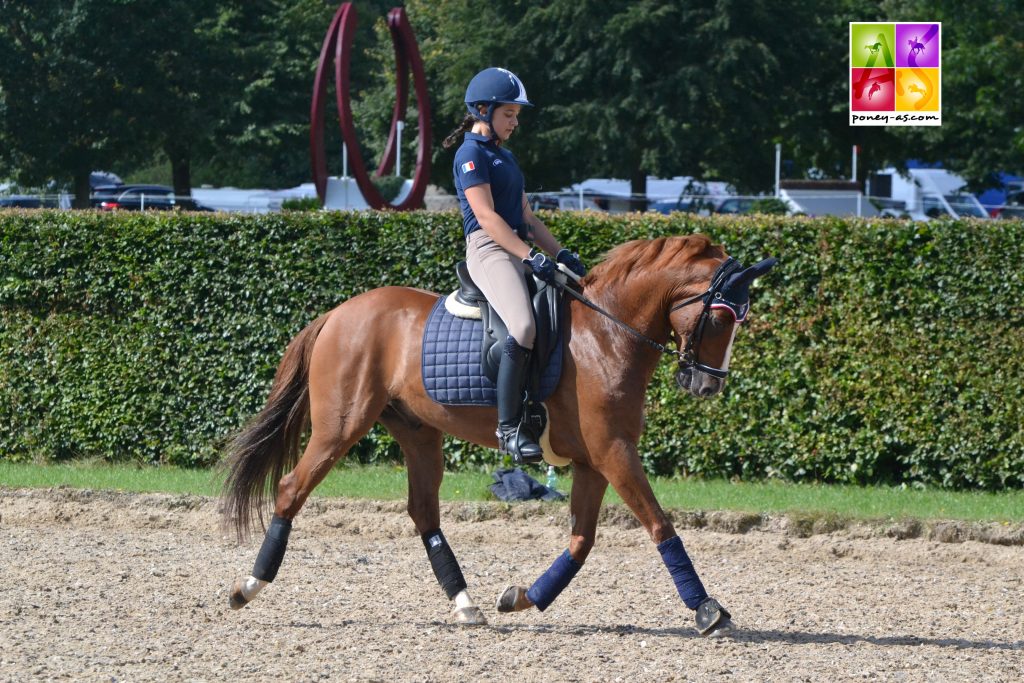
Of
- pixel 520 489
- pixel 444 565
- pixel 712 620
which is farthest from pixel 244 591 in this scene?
pixel 520 489

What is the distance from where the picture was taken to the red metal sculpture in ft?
78.9

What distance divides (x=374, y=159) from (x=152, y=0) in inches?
446

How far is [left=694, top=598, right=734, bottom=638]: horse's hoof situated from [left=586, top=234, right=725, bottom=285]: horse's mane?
60.3 inches

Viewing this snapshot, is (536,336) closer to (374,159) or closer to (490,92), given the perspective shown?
(490,92)

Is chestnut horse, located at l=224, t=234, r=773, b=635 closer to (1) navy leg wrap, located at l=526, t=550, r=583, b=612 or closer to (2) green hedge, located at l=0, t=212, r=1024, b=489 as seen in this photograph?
(1) navy leg wrap, located at l=526, t=550, r=583, b=612

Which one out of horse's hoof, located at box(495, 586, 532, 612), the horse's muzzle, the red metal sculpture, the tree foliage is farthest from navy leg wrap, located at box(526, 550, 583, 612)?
the tree foliage

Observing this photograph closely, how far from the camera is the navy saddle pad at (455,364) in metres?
6.30

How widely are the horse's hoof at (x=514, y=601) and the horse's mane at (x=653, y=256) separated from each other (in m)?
1.54

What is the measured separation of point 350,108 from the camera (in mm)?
24922

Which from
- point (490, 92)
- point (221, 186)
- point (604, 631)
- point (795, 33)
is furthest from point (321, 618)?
point (221, 186)

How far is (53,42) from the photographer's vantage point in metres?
35.8

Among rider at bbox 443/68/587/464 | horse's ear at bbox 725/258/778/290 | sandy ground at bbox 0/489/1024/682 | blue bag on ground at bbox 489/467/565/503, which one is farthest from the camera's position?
blue bag on ground at bbox 489/467/565/503

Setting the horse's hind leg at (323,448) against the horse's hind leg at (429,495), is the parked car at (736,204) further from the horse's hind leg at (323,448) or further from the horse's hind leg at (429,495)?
the horse's hind leg at (323,448)

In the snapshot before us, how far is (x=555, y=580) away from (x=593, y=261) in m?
4.31
